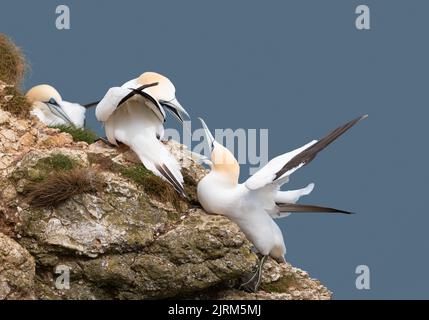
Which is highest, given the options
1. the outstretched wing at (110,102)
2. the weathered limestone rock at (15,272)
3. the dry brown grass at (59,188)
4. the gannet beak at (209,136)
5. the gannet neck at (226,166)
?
the outstretched wing at (110,102)

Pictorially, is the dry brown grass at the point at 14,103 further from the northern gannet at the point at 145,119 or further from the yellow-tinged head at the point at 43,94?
the yellow-tinged head at the point at 43,94

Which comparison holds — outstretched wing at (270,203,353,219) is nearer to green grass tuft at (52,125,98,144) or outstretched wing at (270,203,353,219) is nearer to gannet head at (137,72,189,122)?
gannet head at (137,72,189,122)

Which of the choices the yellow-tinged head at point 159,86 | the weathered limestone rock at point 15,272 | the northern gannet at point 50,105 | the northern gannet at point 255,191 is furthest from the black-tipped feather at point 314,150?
the northern gannet at point 50,105

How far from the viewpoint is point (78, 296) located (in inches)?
608

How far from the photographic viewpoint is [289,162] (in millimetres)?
15891

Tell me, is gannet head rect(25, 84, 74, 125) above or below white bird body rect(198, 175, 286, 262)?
above

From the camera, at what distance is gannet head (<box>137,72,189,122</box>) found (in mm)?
16875

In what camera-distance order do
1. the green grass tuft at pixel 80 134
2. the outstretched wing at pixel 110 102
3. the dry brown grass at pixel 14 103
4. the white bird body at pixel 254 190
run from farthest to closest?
the green grass tuft at pixel 80 134 < the dry brown grass at pixel 14 103 < the outstretched wing at pixel 110 102 < the white bird body at pixel 254 190

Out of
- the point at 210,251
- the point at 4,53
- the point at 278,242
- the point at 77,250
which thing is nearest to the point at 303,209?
the point at 278,242

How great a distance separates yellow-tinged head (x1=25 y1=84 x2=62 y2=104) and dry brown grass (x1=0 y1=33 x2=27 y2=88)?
552 millimetres

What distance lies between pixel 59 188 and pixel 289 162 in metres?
2.56

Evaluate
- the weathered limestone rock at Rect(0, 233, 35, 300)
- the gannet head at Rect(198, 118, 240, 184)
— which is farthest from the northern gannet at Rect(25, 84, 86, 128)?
the weathered limestone rock at Rect(0, 233, 35, 300)

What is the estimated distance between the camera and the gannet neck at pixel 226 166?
1628 centimetres

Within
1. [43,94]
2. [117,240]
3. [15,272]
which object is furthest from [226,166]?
[43,94]
